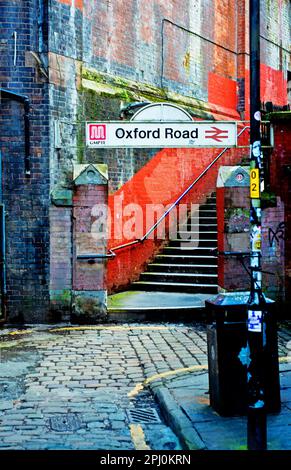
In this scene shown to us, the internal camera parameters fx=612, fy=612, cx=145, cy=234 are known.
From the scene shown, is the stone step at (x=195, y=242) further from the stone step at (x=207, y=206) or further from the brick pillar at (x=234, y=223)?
the brick pillar at (x=234, y=223)

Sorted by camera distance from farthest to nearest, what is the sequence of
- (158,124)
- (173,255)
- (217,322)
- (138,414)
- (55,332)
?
(173,255), (55,332), (158,124), (138,414), (217,322)

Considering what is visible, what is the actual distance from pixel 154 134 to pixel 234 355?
4.87 metres

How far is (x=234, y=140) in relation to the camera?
33.9 ft

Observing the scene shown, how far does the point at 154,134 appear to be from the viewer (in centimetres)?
998

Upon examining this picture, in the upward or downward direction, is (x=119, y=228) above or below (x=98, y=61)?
below

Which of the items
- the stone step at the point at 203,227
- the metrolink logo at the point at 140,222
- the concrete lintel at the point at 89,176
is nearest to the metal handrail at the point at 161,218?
the metrolink logo at the point at 140,222

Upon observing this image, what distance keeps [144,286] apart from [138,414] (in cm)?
741

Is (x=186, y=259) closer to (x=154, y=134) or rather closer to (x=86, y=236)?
(x=86, y=236)

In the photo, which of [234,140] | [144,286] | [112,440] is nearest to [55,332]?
[144,286]

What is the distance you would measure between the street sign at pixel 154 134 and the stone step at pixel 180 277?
13.4 feet

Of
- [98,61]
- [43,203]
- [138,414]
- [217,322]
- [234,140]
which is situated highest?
[98,61]

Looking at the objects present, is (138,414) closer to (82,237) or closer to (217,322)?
(217,322)
